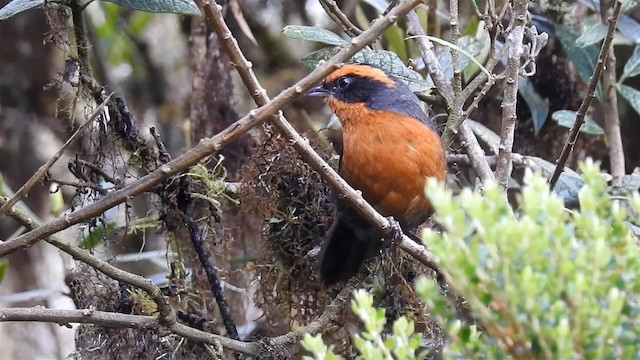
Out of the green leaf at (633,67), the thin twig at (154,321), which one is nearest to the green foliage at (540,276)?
the thin twig at (154,321)

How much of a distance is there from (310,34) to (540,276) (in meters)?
2.13

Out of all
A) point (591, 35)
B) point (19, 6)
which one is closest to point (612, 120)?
point (591, 35)

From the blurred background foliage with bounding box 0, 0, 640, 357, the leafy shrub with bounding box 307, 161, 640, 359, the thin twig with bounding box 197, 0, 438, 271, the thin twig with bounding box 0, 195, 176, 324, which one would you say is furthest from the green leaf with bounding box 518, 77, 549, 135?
the leafy shrub with bounding box 307, 161, 640, 359

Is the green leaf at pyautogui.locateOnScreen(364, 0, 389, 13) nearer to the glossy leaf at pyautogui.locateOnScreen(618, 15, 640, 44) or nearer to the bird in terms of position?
the bird

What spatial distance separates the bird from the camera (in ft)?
10.5

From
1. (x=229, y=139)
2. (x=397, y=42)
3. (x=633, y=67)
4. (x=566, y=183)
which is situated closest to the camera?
(x=229, y=139)

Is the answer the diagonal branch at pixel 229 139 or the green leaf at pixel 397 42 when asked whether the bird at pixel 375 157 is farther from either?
the diagonal branch at pixel 229 139

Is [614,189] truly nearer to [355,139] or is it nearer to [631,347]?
[355,139]

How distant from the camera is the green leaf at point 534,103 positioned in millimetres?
3829

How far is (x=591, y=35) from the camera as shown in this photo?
3486 millimetres

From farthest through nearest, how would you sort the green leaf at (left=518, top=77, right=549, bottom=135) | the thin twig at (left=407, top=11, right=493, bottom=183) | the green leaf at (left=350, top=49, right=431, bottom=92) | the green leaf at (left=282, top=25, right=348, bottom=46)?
the green leaf at (left=518, top=77, right=549, bottom=135)
the green leaf at (left=350, top=49, right=431, bottom=92)
the green leaf at (left=282, top=25, right=348, bottom=46)
the thin twig at (left=407, top=11, right=493, bottom=183)

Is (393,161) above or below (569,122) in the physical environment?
below

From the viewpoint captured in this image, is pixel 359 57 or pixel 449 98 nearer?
pixel 449 98

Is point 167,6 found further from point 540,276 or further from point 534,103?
point 540,276
